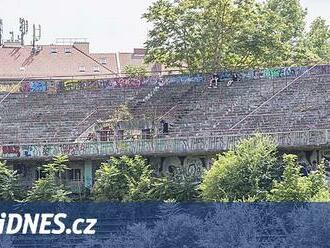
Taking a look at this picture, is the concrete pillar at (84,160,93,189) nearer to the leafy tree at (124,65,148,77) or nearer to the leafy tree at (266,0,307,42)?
the leafy tree at (124,65,148,77)

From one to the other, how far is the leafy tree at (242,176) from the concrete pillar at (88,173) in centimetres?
890

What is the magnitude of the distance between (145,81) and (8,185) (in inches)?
504

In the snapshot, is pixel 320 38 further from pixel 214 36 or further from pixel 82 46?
pixel 82 46

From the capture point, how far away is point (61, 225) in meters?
22.2

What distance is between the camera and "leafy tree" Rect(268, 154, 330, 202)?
105 ft

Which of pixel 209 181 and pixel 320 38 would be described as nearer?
pixel 209 181

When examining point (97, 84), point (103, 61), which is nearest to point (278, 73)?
point (97, 84)

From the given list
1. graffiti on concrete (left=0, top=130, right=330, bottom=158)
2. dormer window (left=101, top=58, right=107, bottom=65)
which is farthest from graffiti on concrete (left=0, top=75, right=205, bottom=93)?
dormer window (left=101, top=58, right=107, bottom=65)

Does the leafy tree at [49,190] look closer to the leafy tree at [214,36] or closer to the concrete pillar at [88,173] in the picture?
the concrete pillar at [88,173]

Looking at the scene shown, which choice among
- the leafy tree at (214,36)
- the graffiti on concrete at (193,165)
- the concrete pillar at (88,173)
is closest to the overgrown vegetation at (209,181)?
the graffiti on concrete at (193,165)

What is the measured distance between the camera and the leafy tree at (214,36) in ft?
183

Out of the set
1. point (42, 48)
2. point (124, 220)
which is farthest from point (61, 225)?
point (42, 48)

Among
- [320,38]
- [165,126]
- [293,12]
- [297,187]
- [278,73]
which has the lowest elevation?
[297,187]

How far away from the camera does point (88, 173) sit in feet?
146
